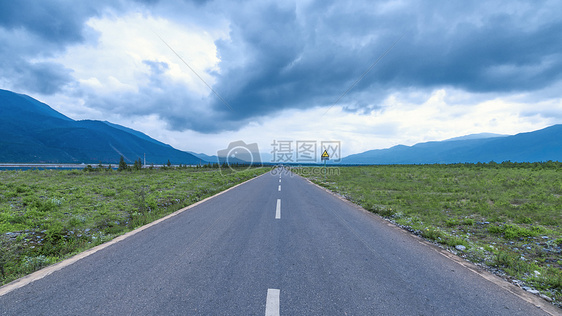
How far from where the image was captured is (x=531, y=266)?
428cm

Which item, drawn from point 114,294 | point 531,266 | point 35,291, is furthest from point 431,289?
point 35,291

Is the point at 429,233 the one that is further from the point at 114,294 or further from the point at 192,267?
the point at 114,294

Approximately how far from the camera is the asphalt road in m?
2.84

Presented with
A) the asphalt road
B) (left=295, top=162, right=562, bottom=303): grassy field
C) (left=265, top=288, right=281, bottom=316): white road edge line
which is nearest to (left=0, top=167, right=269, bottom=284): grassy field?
the asphalt road

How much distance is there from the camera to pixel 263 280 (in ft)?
11.5

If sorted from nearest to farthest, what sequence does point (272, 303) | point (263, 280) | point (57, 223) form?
point (272, 303) < point (263, 280) < point (57, 223)

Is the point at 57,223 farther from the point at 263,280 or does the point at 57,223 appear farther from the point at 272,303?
the point at 272,303

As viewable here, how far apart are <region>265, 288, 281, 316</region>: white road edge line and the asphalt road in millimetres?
13

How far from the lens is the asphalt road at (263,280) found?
2.84 meters

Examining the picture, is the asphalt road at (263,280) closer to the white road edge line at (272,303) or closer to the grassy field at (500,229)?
the white road edge line at (272,303)

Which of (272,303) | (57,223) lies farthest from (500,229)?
(57,223)

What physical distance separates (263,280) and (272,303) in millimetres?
648

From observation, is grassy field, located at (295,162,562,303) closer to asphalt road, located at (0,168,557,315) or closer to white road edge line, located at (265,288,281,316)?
asphalt road, located at (0,168,557,315)

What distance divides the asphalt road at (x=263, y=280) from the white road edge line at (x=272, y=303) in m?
0.01
